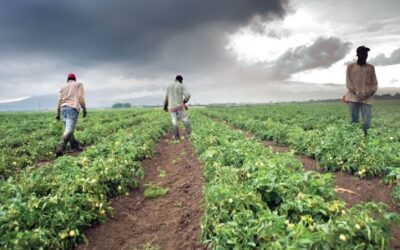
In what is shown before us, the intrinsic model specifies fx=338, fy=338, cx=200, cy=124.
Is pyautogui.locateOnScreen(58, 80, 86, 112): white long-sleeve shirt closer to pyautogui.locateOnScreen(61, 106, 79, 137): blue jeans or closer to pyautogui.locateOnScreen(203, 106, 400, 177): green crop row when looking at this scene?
pyautogui.locateOnScreen(61, 106, 79, 137): blue jeans

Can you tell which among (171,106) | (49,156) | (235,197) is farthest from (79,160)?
(171,106)

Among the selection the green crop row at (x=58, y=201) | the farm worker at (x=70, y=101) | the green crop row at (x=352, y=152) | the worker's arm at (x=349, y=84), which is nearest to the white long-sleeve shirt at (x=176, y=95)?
the farm worker at (x=70, y=101)

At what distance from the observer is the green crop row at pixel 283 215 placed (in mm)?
3021

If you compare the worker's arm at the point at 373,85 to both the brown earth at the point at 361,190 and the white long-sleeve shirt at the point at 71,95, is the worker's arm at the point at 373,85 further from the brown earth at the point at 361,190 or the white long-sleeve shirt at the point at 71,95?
the white long-sleeve shirt at the point at 71,95

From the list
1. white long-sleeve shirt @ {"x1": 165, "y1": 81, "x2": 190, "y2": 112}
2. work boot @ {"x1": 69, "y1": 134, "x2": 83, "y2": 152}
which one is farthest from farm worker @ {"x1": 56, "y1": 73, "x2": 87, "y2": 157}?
white long-sleeve shirt @ {"x1": 165, "y1": 81, "x2": 190, "y2": 112}

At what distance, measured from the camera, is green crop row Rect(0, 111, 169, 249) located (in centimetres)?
375

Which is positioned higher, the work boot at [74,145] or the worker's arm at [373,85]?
the worker's arm at [373,85]

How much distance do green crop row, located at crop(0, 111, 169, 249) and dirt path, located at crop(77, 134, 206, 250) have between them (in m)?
0.24

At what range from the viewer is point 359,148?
696 cm

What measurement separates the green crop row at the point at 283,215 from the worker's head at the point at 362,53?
511 cm

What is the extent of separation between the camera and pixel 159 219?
5234 millimetres

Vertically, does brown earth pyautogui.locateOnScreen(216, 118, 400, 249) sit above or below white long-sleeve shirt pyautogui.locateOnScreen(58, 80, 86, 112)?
below

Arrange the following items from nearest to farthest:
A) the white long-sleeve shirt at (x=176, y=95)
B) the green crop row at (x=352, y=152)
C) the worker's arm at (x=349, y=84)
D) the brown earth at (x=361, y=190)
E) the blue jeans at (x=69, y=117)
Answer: the brown earth at (x=361, y=190) → the green crop row at (x=352, y=152) → the worker's arm at (x=349, y=84) → the blue jeans at (x=69, y=117) → the white long-sleeve shirt at (x=176, y=95)

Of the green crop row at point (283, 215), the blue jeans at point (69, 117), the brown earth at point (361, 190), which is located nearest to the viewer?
the green crop row at point (283, 215)
